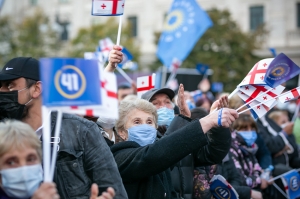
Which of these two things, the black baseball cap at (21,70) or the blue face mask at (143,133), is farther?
the blue face mask at (143,133)

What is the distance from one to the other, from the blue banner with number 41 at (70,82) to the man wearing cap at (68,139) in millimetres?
613

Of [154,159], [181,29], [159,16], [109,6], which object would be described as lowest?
[154,159]

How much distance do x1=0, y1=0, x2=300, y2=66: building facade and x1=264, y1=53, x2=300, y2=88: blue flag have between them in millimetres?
29336

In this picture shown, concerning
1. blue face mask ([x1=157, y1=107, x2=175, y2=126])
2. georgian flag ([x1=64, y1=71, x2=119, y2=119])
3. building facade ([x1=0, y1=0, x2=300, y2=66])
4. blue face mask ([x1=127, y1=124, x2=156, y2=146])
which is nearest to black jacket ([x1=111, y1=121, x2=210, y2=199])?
blue face mask ([x1=127, y1=124, x2=156, y2=146])

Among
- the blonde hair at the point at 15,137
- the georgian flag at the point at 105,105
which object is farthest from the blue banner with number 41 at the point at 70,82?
the blonde hair at the point at 15,137

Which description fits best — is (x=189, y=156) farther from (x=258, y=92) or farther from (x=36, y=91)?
(x=36, y=91)

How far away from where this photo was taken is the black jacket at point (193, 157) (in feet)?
13.8

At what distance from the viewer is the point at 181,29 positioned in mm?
10367

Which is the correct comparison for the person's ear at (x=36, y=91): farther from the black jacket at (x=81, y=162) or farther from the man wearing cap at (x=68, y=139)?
the black jacket at (x=81, y=162)

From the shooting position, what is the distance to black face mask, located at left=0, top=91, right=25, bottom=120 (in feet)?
10.7

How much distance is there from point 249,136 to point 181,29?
4281mm

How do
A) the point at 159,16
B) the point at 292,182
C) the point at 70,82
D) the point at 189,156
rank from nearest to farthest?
the point at 70,82 → the point at 189,156 → the point at 292,182 → the point at 159,16

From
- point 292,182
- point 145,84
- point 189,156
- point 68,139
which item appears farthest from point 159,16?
point 68,139

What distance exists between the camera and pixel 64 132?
3158 mm
